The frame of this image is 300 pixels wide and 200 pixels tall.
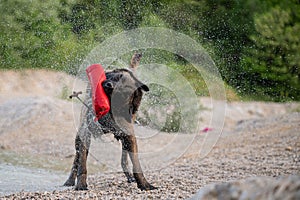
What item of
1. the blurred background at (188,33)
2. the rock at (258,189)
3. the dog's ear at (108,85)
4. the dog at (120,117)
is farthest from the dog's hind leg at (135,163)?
the blurred background at (188,33)

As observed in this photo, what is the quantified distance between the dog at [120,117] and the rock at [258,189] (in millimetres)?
2950

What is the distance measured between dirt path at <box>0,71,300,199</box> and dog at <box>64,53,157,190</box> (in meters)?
0.26

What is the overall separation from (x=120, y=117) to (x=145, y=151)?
6.69m

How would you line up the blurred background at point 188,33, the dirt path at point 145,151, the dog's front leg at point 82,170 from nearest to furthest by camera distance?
the dog's front leg at point 82,170, the dirt path at point 145,151, the blurred background at point 188,33

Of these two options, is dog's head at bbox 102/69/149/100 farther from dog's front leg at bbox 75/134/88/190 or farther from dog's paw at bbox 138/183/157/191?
dog's paw at bbox 138/183/157/191

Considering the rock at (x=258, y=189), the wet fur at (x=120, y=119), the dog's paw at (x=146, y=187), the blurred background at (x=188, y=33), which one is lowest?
the rock at (x=258, y=189)

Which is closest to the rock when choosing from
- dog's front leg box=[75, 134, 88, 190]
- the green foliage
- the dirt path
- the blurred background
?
the dirt path

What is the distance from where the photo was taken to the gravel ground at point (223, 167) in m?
6.71

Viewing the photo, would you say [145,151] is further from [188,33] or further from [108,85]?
[108,85]

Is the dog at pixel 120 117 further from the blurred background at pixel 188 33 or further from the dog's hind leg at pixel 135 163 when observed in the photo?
the blurred background at pixel 188 33

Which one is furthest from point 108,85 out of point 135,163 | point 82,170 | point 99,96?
point 82,170

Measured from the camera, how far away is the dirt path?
743cm

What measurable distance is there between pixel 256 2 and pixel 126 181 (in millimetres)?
16783

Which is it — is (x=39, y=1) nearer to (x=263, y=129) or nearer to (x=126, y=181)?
(x=263, y=129)
